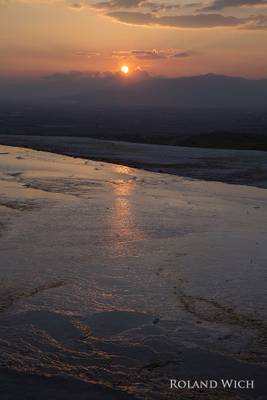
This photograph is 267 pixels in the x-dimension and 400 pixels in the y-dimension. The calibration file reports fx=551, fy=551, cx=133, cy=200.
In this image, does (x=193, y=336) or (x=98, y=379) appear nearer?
(x=98, y=379)

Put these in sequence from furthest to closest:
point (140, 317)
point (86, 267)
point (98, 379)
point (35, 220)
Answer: point (35, 220), point (86, 267), point (140, 317), point (98, 379)

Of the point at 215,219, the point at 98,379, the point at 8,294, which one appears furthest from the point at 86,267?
the point at 215,219

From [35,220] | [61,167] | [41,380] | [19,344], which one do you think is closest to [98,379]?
[41,380]

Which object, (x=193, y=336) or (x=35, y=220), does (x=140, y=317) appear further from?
(x=35, y=220)

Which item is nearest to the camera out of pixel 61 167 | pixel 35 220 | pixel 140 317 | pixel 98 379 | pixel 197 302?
pixel 98 379

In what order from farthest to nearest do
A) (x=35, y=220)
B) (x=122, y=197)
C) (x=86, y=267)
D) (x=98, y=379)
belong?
(x=122, y=197), (x=35, y=220), (x=86, y=267), (x=98, y=379)

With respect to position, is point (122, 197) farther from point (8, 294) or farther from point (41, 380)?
point (41, 380)
